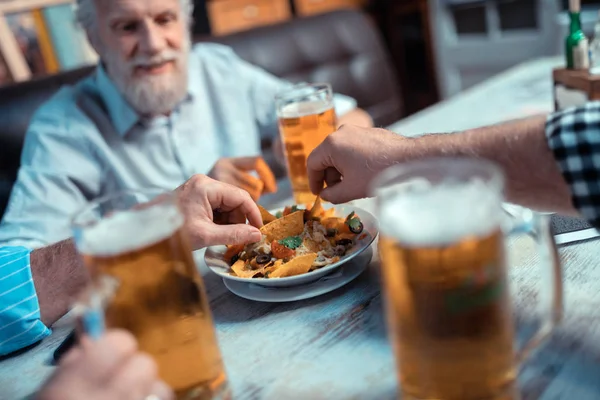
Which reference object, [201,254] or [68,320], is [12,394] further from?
[201,254]

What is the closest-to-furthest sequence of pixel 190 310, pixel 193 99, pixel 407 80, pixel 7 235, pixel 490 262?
pixel 490 262, pixel 190 310, pixel 7 235, pixel 193 99, pixel 407 80

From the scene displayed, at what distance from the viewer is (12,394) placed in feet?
2.14

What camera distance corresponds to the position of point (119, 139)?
66.0 inches

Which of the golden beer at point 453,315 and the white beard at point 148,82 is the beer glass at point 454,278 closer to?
the golden beer at point 453,315

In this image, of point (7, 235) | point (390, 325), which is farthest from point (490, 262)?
point (7, 235)

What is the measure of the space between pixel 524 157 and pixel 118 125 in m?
1.31

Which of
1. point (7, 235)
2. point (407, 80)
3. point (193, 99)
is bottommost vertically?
point (407, 80)

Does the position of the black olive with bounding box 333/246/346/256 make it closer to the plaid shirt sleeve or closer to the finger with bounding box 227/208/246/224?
the finger with bounding box 227/208/246/224

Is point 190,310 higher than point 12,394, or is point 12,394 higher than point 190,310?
point 190,310

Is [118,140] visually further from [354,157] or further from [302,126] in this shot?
[354,157]

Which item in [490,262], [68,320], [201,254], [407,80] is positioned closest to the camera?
[490,262]

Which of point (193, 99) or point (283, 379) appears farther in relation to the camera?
point (193, 99)

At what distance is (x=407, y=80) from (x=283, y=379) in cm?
387

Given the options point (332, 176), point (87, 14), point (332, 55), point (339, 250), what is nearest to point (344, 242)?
point (339, 250)
